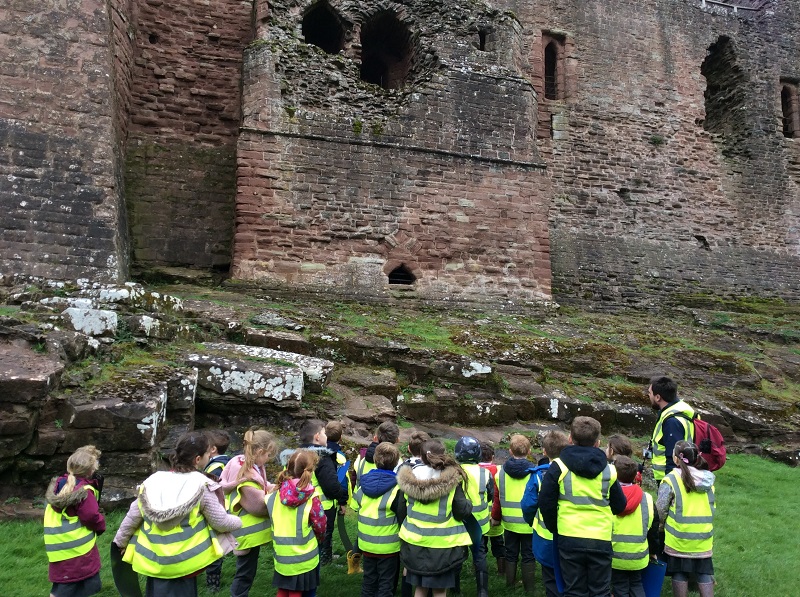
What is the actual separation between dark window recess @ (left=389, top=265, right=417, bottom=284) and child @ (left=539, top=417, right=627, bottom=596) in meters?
9.07

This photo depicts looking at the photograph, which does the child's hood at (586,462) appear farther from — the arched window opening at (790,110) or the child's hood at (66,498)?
the arched window opening at (790,110)

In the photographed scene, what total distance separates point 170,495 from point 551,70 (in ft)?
59.9

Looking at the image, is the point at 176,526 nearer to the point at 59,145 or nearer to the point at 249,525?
the point at 249,525

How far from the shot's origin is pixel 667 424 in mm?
4898

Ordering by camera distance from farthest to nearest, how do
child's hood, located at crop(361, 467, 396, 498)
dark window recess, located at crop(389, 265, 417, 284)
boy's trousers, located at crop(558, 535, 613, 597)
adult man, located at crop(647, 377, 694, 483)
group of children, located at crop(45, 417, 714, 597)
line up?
dark window recess, located at crop(389, 265, 417, 284) < adult man, located at crop(647, 377, 694, 483) < child's hood, located at crop(361, 467, 396, 498) < boy's trousers, located at crop(558, 535, 613, 597) < group of children, located at crop(45, 417, 714, 597)

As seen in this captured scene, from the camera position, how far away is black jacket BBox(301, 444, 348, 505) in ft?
15.2

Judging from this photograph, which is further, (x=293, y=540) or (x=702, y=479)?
(x=702, y=479)

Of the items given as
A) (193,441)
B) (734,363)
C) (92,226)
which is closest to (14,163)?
(92,226)

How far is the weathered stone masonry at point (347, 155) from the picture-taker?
10.1m

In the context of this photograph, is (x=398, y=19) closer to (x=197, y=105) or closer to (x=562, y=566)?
(x=197, y=105)

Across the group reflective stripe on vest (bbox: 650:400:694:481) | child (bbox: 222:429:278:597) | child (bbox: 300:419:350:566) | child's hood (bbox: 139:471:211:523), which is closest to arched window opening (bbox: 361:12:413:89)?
reflective stripe on vest (bbox: 650:400:694:481)

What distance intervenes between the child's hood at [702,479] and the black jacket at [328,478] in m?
2.50

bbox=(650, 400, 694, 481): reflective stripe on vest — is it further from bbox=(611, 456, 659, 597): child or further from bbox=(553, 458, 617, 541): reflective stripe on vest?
bbox=(553, 458, 617, 541): reflective stripe on vest

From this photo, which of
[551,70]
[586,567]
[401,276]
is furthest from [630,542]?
[551,70]
